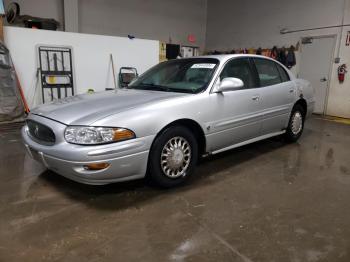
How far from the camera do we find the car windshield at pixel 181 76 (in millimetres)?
2817

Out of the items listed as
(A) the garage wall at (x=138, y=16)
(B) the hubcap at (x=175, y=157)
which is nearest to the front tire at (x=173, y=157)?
(B) the hubcap at (x=175, y=157)

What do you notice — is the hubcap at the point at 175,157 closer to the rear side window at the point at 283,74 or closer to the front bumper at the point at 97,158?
the front bumper at the point at 97,158

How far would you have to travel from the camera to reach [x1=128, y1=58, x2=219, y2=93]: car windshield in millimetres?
2817

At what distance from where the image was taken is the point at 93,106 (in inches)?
93.9

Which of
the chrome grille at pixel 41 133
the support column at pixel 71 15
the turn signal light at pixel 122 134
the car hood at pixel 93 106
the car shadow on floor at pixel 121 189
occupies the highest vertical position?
the support column at pixel 71 15

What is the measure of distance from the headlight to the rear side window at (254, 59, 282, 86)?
192 cm

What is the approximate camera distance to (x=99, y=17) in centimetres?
856

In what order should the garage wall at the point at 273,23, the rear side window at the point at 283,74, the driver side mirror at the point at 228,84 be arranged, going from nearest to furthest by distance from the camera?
the driver side mirror at the point at 228,84 → the rear side window at the point at 283,74 → the garage wall at the point at 273,23

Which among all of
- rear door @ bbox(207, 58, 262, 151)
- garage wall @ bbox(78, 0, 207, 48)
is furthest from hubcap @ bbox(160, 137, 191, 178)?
garage wall @ bbox(78, 0, 207, 48)

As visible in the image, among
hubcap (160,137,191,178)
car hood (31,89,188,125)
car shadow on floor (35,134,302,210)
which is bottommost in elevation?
car shadow on floor (35,134,302,210)

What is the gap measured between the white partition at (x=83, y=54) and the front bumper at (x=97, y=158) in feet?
12.8

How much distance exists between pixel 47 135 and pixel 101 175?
60 cm

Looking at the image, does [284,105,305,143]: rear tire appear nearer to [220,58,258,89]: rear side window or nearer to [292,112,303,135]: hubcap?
[292,112,303,135]: hubcap

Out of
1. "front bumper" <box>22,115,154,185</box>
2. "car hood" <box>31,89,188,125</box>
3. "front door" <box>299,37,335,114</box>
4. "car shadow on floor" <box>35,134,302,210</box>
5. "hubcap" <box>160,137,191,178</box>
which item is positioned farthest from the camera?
"front door" <box>299,37,335,114</box>
